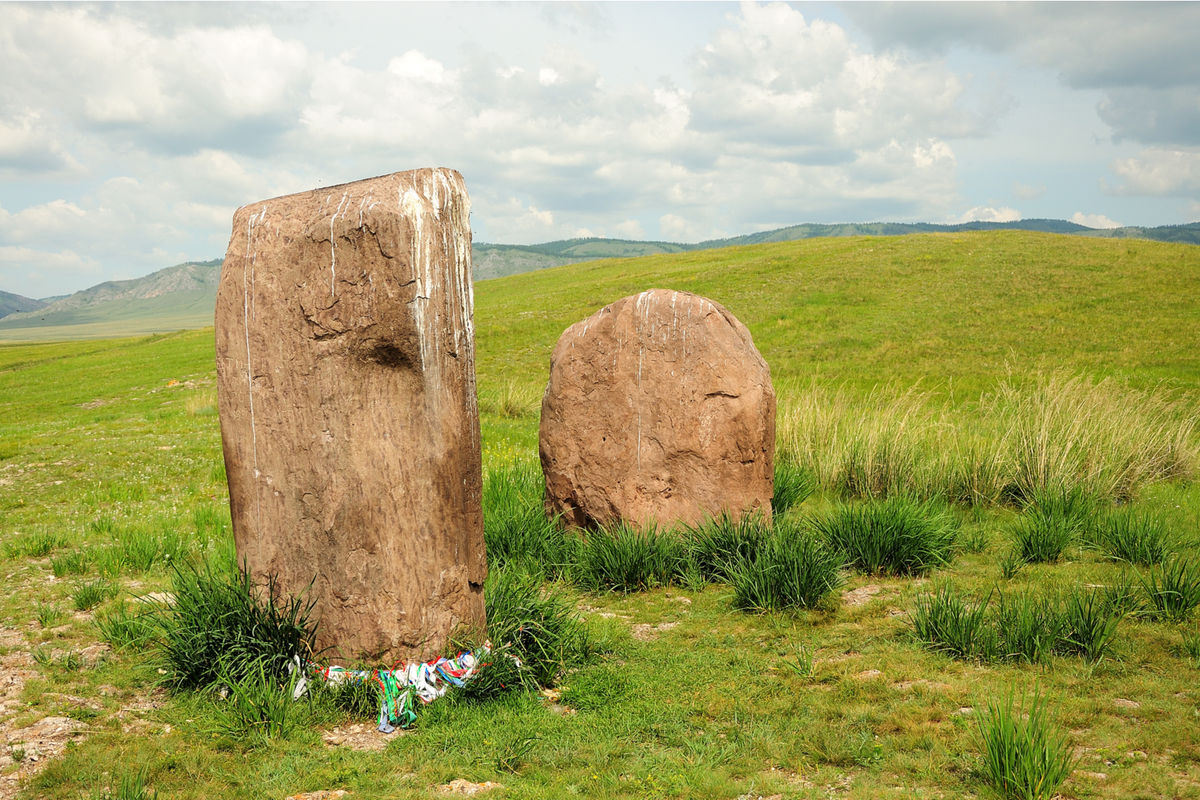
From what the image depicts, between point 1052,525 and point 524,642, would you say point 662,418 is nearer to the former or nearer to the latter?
point 524,642

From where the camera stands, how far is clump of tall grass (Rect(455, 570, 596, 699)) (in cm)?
496

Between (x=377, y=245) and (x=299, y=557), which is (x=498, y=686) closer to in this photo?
(x=299, y=557)

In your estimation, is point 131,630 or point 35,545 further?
point 35,545

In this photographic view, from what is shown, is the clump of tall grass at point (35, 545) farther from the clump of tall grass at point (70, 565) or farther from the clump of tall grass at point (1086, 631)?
the clump of tall grass at point (1086, 631)

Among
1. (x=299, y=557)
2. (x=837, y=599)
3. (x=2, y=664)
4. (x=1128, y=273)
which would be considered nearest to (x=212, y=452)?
(x=2, y=664)

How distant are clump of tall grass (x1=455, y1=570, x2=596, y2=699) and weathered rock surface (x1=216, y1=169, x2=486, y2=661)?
30cm

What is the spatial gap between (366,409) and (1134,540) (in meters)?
6.45

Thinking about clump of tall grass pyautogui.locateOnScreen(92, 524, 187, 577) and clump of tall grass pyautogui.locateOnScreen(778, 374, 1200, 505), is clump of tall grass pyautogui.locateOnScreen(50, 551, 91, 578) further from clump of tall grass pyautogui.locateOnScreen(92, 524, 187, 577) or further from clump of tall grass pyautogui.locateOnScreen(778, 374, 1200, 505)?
clump of tall grass pyautogui.locateOnScreen(778, 374, 1200, 505)

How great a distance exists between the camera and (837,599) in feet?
21.6

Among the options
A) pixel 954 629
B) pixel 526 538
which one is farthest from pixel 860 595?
pixel 526 538

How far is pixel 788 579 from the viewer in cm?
→ 644

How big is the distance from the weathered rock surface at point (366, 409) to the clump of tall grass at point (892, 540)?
149 inches

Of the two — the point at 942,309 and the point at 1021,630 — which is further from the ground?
the point at 942,309

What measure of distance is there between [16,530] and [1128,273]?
117ft
